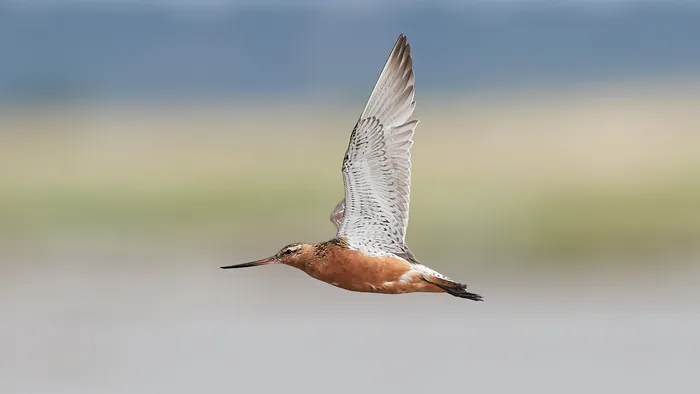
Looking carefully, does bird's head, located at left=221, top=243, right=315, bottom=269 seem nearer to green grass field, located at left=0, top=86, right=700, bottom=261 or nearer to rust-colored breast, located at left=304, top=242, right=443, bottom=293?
rust-colored breast, located at left=304, top=242, right=443, bottom=293

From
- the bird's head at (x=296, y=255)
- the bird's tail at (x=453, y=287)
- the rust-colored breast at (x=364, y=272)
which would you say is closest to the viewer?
the bird's tail at (x=453, y=287)

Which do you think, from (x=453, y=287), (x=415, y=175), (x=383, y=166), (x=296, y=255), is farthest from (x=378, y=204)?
(x=415, y=175)

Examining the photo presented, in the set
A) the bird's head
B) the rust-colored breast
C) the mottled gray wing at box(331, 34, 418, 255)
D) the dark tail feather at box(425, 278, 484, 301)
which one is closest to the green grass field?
the mottled gray wing at box(331, 34, 418, 255)

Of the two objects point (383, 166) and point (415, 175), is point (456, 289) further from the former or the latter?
point (415, 175)

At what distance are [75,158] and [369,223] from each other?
2604 cm

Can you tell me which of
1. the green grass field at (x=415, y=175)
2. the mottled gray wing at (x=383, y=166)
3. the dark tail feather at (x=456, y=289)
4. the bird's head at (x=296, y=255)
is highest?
the green grass field at (x=415, y=175)

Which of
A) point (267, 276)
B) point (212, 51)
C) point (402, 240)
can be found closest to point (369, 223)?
point (402, 240)

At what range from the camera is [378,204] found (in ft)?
14.9

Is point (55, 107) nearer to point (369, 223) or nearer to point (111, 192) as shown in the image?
point (111, 192)

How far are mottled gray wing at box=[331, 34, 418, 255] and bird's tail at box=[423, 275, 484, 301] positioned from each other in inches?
10.7

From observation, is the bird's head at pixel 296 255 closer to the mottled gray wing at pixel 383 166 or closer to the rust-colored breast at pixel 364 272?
the rust-colored breast at pixel 364 272

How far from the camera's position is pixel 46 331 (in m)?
18.1

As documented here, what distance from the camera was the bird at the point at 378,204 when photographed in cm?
425

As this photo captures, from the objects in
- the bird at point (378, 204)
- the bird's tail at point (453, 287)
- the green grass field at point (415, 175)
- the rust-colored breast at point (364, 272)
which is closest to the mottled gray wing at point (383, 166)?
the bird at point (378, 204)
